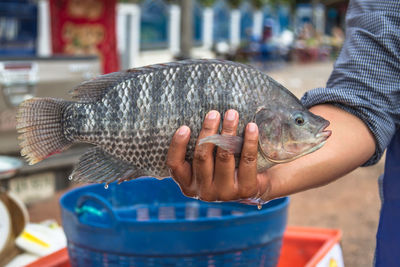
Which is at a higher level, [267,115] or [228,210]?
[267,115]

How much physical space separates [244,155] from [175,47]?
17.4m

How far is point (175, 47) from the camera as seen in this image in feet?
60.5

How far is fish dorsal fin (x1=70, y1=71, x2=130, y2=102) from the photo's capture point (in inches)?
55.3

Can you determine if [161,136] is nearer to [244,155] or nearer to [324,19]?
[244,155]

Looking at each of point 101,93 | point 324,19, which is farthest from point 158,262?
point 324,19

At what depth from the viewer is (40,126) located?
4.65 ft

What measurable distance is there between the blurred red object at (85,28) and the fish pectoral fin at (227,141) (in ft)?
14.9

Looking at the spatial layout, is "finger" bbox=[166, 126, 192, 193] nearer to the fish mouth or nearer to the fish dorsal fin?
the fish dorsal fin

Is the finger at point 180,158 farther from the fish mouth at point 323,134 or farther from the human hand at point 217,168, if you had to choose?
the fish mouth at point 323,134

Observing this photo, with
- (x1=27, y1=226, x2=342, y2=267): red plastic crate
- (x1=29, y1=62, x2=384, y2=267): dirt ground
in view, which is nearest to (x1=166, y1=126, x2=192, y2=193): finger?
(x1=27, y1=226, x2=342, y2=267): red plastic crate

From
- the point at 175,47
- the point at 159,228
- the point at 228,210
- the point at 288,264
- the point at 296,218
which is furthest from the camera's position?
the point at 175,47

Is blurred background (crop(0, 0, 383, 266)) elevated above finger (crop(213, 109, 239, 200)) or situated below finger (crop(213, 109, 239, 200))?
below

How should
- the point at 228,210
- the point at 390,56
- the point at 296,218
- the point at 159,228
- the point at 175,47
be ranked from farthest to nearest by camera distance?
the point at 175,47
the point at 296,218
the point at 228,210
the point at 159,228
the point at 390,56

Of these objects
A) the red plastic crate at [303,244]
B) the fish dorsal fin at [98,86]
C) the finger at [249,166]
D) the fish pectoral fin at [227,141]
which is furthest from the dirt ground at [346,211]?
the fish dorsal fin at [98,86]
